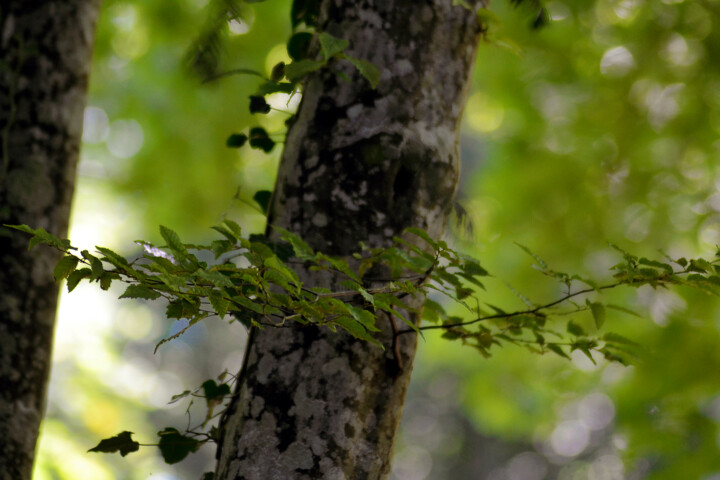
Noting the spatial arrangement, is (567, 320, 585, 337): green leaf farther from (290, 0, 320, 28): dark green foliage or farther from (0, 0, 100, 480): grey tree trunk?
(0, 0, 100, 480): grey tree trunk

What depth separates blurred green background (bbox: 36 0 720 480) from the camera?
3.24m

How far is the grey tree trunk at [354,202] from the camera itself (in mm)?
1091

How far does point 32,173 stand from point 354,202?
0.98 meters

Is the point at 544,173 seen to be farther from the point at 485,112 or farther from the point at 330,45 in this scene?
the point at 330,45

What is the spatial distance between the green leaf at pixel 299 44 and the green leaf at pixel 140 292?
0.74 m

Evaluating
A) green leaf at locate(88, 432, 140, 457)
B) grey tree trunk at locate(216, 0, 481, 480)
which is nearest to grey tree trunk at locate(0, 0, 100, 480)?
green leaf at locate(88, 432, 140, 457)

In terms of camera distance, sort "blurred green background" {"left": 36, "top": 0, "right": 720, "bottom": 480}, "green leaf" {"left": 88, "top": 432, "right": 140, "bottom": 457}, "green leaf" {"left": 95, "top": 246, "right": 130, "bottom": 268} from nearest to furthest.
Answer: "green leaf" {"left": 95, "top": 246, "right": 130, "bottom": 268}
"green leaf" {"left": 88, "top": 432, "right": 140, "bottom": 457}
"blurred green background" {"left": 36, "top": 0, "right": 720, "bottom": 480}

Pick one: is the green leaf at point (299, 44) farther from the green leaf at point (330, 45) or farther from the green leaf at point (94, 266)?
the green leaf at point (94, 266)

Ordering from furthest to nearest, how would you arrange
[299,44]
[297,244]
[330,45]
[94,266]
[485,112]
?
1. [485,112]
2. [299,44]
3. [330,45]
4. [297,244]
5. [94,266]

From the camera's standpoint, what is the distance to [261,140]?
1521 millimetres

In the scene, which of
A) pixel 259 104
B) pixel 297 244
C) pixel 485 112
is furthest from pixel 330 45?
pixel 485 112

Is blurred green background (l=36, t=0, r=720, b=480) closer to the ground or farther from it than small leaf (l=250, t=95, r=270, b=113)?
farther from it

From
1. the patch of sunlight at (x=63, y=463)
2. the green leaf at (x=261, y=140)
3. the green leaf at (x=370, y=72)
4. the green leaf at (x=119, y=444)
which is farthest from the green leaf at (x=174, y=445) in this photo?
the patch of sunlight at (x=63, y=463)

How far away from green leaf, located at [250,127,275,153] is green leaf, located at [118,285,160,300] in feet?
2.20
